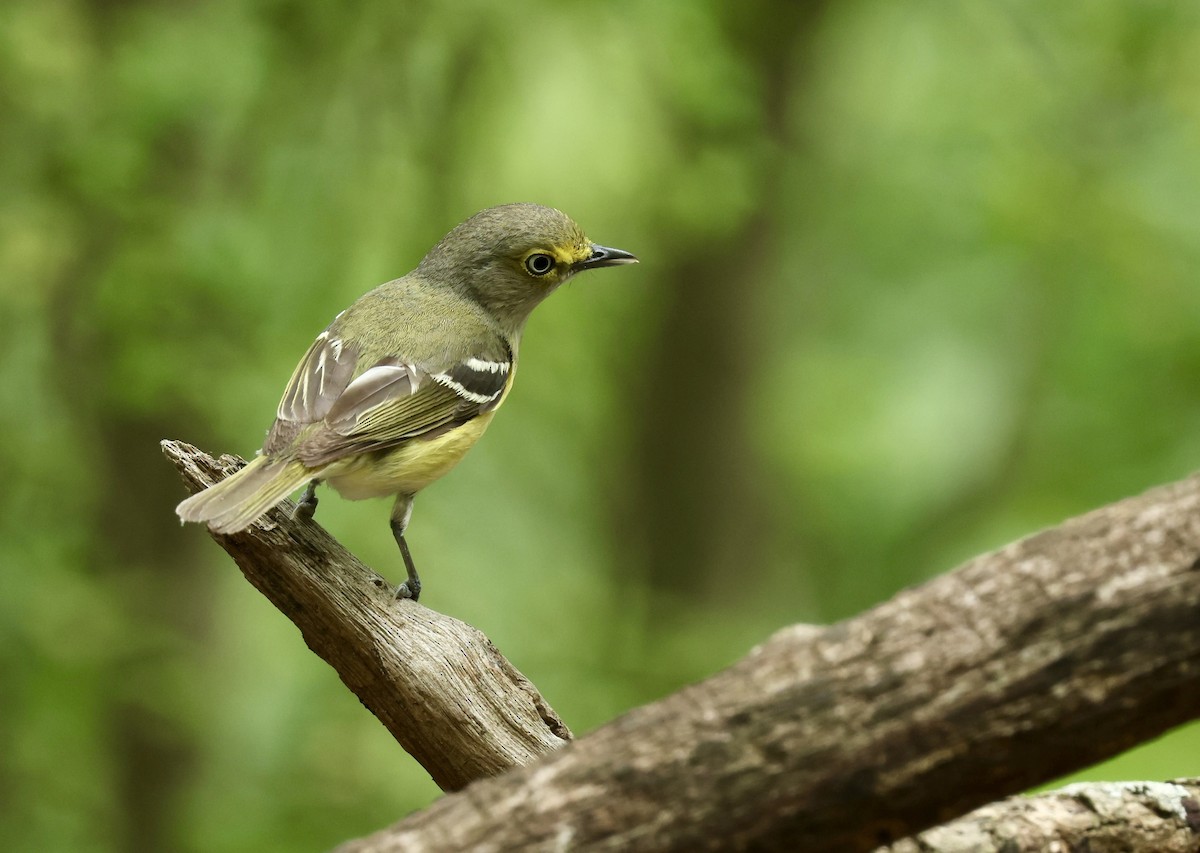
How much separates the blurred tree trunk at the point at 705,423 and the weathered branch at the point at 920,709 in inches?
291

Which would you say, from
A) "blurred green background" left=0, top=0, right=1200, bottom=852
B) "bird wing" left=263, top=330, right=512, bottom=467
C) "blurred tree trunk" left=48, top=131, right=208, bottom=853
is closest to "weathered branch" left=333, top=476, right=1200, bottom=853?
"bird wing" left=263, top=330, right=512, bottom=467

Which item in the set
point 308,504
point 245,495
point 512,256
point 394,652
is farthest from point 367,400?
point 512,256

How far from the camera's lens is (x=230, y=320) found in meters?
6.47

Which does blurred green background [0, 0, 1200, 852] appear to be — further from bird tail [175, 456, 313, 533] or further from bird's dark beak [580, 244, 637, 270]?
bird tail [175, 456, 313, 533]

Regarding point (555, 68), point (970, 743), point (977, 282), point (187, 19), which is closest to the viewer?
point (970, 743)

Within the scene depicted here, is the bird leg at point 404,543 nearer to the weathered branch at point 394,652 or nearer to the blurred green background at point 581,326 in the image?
the weathered branch at point 394,652

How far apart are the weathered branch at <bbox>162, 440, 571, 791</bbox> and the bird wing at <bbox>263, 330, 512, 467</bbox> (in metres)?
0.25

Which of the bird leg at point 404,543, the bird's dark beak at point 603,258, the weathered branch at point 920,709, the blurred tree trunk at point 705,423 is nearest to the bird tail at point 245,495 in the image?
the bird leg at point 404,543

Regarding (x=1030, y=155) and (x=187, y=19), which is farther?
(x=1030, y=155)

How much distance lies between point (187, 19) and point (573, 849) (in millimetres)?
5402

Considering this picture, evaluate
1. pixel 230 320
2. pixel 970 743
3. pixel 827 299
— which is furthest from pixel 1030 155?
pixel 970 743

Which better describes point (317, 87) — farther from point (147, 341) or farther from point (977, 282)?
point (977, 282)

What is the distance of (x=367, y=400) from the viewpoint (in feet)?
14.2

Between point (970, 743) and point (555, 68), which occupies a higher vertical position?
point (555, 68)
